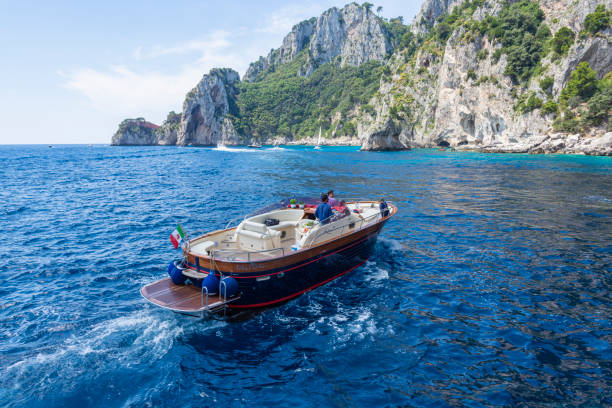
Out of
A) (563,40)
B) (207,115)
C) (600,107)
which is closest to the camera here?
(600,107)

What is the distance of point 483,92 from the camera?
74250 mm

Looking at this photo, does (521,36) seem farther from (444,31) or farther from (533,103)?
(444,31)

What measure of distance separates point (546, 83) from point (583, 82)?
7305 mm

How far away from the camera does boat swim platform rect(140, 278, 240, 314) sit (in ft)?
23.1

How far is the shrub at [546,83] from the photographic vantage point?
60.0 meters

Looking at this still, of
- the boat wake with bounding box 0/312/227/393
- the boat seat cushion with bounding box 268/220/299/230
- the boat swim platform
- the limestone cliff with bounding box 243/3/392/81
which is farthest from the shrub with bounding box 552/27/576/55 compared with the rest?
the limestone cliff with bounding box 243/3/392/81

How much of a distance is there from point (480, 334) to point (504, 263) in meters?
4.97

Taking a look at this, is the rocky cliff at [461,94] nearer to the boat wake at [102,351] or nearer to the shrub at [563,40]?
the shrub at [563,40]

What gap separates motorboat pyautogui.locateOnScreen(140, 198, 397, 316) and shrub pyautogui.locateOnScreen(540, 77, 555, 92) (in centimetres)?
7107

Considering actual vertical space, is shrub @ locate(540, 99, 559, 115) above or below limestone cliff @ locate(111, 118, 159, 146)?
below

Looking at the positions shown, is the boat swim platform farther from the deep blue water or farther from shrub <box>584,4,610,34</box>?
shrub <box>584,4,610,34</box>

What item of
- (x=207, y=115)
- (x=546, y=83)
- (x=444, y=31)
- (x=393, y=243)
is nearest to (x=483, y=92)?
(x=546, y=83)

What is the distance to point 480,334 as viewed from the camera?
23.2 ft

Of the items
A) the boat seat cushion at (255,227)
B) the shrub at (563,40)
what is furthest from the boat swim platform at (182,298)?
the shrub at (563,40)
